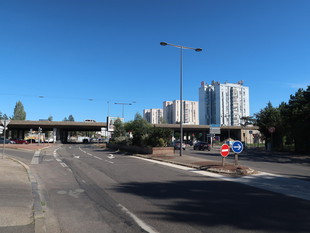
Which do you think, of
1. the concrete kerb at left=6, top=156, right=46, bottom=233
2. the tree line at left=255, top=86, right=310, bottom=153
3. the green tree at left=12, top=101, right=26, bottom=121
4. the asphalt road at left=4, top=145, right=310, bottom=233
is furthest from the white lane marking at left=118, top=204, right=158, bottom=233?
the green tree at left=12, top=101, right=26, bottom=121

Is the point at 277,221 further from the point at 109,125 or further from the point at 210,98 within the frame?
the point at 210,98

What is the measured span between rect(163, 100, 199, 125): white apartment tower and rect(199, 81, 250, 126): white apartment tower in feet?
98.3

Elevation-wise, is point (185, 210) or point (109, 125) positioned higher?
point (109, 125)

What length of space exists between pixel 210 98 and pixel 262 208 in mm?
101248

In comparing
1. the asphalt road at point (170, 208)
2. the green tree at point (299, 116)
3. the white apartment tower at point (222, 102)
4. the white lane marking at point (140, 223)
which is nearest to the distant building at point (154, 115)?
the white apartment tower at point (222, 102)

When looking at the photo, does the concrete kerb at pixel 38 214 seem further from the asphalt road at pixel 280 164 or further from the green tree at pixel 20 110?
the green tree at pixel 20 110

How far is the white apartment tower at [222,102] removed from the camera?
101 m

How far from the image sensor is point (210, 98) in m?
106

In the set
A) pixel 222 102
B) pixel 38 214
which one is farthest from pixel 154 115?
pixel 38 214

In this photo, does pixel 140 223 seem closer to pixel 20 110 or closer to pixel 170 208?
pixel 170 208

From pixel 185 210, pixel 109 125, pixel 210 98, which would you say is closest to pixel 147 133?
pixel 185 210

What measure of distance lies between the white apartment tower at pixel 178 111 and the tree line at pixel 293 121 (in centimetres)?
9997

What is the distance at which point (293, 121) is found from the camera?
3089 centimetres

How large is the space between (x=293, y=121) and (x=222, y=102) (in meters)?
70.2
